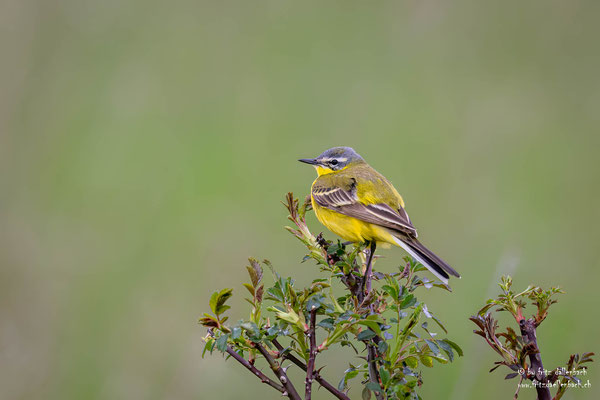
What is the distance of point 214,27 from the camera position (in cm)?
838

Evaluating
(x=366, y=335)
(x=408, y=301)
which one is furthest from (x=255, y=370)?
(x=408, y=301)

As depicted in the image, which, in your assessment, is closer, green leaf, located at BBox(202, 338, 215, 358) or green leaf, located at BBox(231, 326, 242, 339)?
green leaf, located at BBox(231, 326, 242, 339)

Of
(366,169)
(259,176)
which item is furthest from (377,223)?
(259,176)

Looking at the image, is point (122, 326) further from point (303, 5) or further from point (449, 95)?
point (303, 5)

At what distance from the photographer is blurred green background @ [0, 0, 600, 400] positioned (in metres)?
4.86

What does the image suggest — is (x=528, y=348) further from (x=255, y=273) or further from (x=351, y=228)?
(x=351, y=228)

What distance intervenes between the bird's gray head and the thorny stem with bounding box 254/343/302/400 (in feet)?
10.2

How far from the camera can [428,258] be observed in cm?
305

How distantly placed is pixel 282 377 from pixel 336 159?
327 centimetres

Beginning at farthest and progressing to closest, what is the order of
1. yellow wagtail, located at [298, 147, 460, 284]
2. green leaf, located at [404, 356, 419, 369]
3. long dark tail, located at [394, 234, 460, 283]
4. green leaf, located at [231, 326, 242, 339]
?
yellow wagtail, located at [298, 147, 460, 284], long dark tail, located at [394, 234, 460, 283], green leaf, located at [404, 356, 419, 369], green leaf, located at [231, 326, 242, 339]

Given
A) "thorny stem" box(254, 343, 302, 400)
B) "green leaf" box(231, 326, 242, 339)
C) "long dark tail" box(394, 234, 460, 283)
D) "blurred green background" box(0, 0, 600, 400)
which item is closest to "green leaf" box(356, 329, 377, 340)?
"thorny stem" box(254, 343, 302, 400)

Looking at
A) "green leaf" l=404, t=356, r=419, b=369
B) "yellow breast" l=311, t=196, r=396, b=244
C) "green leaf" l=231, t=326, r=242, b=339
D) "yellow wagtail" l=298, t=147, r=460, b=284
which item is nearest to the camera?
"green leaf" l=231, t=326, r=242, b=339

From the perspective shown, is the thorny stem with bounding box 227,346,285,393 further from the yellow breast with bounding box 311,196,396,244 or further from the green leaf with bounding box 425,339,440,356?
the yellow breast with bounding box 311,196,396,244

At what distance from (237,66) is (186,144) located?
1.34 metres
